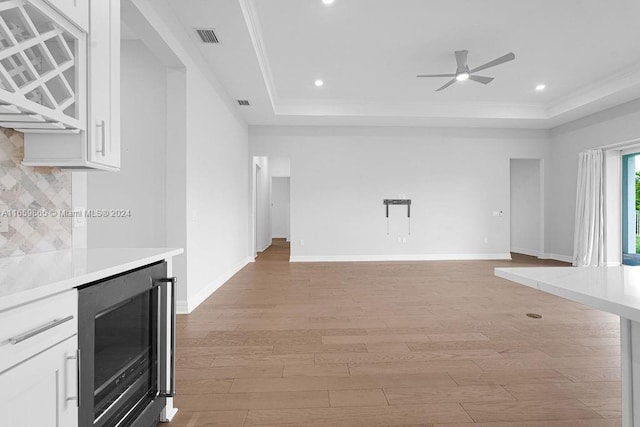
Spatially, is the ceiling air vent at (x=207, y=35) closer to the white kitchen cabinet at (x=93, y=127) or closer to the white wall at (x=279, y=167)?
the white kitchen cabinet at (x=93, y=127)

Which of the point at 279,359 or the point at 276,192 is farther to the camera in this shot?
the point at 276,192

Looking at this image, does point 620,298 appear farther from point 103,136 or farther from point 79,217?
point 79,217

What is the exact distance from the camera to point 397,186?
7121 millimetres

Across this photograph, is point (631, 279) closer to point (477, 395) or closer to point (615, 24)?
point (477, 395)

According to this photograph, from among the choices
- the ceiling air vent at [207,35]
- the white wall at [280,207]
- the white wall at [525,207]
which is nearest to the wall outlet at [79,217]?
the ceiling air vent at [207,35]

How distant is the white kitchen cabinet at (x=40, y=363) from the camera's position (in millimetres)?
777

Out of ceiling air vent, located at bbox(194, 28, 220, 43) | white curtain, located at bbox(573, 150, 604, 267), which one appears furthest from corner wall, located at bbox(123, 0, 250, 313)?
white curtain, located at bbox(573, 150, 604, 267)

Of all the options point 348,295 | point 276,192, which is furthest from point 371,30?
point 276,192

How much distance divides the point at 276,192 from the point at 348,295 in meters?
9.02

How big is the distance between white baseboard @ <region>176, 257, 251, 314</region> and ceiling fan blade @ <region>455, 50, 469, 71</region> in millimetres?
4362

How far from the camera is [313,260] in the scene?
6.97 m

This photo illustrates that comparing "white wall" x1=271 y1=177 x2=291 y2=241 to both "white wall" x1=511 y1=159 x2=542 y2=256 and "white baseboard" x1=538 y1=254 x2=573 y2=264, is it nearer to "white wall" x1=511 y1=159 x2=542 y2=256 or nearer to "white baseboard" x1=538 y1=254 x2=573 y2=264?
"white wall" x1=511 y1=159 x2=542 y2=256

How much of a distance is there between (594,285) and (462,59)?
Result: 4.07 m

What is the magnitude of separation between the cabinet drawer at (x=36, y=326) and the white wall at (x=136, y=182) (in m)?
2.56
